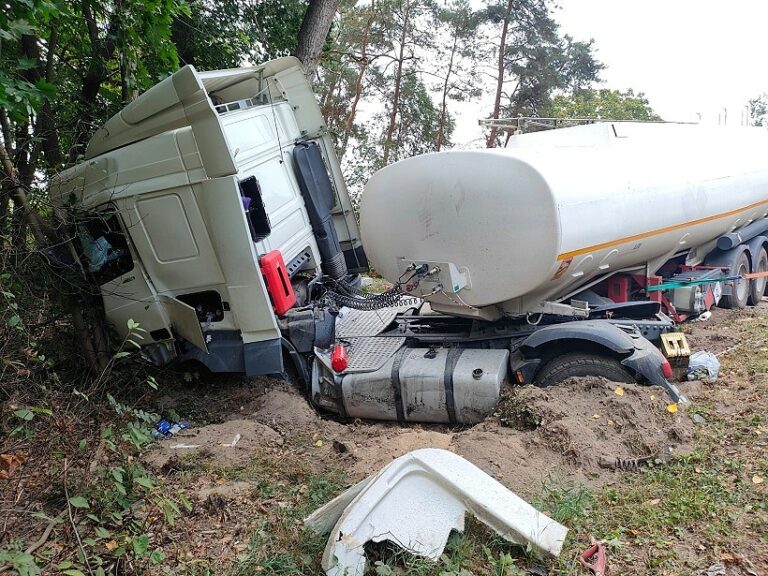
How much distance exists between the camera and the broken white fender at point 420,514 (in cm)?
270

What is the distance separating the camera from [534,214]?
14.9 ft

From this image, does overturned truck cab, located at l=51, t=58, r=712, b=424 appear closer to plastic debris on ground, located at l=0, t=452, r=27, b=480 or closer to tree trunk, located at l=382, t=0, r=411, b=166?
plastic debris on ground, located at l=0, t=452, r=27, b=480

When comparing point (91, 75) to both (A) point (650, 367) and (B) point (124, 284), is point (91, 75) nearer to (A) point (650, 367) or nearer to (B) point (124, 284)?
(B) point (124, 284)

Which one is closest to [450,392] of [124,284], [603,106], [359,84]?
[124,284]

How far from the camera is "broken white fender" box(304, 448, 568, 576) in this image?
2.70 metres

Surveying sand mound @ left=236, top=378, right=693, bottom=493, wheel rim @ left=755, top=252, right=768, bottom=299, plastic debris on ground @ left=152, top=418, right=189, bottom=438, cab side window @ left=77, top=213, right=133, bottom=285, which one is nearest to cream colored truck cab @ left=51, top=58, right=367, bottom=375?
cab side window @ left=77, top=213, right=133, bottom=285

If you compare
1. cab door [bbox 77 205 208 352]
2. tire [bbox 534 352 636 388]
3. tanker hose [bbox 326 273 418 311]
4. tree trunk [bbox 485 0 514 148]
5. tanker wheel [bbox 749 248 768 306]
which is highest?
tree trunk [bbox 485 0 514 148]

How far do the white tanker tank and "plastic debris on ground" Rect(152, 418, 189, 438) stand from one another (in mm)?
2282

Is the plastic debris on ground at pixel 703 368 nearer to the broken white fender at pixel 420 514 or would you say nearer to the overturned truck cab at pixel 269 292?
the overturned truck cab at pixel 269 292

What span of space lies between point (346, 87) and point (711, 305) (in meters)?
15.5

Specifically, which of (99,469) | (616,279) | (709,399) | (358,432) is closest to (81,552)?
(99,469)

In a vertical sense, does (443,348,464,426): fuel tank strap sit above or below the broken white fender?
below

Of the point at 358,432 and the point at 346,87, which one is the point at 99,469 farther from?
the point at 346,87

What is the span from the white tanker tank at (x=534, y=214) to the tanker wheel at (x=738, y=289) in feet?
5.21
